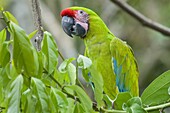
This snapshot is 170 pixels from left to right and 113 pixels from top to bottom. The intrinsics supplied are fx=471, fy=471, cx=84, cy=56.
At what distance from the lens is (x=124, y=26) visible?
14.0 feet

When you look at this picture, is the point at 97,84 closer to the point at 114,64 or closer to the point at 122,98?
the point at 122,98

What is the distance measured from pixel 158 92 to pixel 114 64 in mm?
799

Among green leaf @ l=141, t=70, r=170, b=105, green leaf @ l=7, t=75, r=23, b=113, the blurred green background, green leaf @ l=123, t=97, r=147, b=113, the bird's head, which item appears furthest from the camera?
the blurred green background

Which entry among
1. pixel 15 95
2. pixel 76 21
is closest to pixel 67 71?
pixel 15 95

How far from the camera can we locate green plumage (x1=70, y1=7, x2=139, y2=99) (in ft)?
5.89

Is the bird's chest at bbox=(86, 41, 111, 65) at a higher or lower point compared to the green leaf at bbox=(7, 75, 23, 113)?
lower

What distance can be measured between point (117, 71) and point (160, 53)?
239 centimetres

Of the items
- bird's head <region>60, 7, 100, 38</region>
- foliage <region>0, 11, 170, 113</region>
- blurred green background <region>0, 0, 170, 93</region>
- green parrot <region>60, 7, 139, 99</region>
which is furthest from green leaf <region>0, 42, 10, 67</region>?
blurred green background <region>0, 0, 170, 93</region>

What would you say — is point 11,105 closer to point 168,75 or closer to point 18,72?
point 18,72

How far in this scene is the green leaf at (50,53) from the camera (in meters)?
0.88

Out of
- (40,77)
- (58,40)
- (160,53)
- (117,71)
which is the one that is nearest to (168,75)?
(40,77)

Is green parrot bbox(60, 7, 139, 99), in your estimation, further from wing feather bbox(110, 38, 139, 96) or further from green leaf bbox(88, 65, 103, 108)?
green leaf bbox(88, 65, 103, 108)

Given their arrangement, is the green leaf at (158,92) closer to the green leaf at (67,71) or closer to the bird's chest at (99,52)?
the green leaf at (67,71)

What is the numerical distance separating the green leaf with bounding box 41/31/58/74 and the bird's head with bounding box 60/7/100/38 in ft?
3.40
